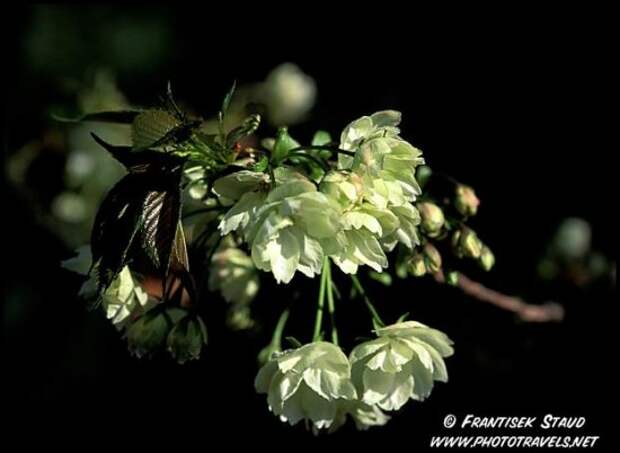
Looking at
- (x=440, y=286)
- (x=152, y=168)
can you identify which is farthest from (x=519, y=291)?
(x=152, y=168)

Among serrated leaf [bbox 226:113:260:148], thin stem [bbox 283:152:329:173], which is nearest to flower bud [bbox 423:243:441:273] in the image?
thin stem [bbox 283:152:329:173]

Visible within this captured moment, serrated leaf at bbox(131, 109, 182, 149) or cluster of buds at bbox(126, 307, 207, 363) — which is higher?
serrated leaf at bbox(131, 109, 182, 149)

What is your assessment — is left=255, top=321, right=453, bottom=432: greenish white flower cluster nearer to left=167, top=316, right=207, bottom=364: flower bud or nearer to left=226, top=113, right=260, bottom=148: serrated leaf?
left=167, top=316, right=207, bottom=364: flower bud

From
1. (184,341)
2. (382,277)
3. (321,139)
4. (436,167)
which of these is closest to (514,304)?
(436,167)

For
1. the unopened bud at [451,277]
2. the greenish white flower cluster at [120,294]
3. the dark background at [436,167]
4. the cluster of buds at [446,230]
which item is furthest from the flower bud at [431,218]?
the greenish white flower cluster at [120,294]

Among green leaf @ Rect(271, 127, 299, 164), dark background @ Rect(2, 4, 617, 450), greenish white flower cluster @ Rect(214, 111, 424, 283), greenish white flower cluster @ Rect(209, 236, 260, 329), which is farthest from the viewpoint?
dark background @ Rect(2, 4, 617, 450)

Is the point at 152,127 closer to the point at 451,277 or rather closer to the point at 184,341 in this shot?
the point at 184,341

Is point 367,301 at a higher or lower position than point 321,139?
lower

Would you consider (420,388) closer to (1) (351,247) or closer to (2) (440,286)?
(1) (351,247)
